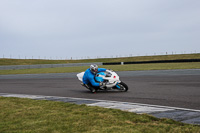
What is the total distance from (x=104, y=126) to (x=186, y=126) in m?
1.64

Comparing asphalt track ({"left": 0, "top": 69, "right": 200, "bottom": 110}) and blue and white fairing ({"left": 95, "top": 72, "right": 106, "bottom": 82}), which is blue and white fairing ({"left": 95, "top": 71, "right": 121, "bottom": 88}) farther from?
asphalt track ({"left": 0, "top": 69, "right": 200, "bottom": 110})

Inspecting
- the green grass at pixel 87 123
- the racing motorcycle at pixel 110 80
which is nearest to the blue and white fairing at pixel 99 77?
the racing motorcycle at pixel 110 80

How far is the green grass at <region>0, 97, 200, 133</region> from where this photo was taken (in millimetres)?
4973

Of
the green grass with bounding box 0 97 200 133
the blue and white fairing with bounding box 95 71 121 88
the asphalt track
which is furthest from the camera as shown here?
the blue and white fairing with bounding box 95 71 121 88

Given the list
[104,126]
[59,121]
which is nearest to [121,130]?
[104,126]

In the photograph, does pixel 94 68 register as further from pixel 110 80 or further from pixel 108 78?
pixel 110 80

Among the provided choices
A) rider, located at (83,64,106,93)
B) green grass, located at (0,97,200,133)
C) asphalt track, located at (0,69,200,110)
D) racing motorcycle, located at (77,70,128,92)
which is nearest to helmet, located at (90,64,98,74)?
rider, located at (83,64,106,93)

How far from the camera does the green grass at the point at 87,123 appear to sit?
16.3ft

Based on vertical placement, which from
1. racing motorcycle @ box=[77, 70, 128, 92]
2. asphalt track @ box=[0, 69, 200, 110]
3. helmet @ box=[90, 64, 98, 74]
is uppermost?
helmet @ box=[90, 64, 98, 74]

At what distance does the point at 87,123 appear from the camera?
5598 millimetres

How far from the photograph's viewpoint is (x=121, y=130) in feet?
16.0

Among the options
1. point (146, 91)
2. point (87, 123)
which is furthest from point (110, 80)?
point (87, 123)

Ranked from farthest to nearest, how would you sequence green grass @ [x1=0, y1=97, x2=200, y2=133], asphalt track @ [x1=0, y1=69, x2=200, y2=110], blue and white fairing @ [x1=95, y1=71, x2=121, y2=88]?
blue and white fairing @ [x1=95, y1=71, x2=121, y2=88] < asphalt track @ [x1=0, y1=69, x2=200, y2=110] < green grass @ [x1=0, y1=97, x2=200, y2=133]

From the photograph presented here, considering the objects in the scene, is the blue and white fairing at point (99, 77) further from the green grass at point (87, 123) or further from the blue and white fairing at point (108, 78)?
the green grass at point (87, 123)
